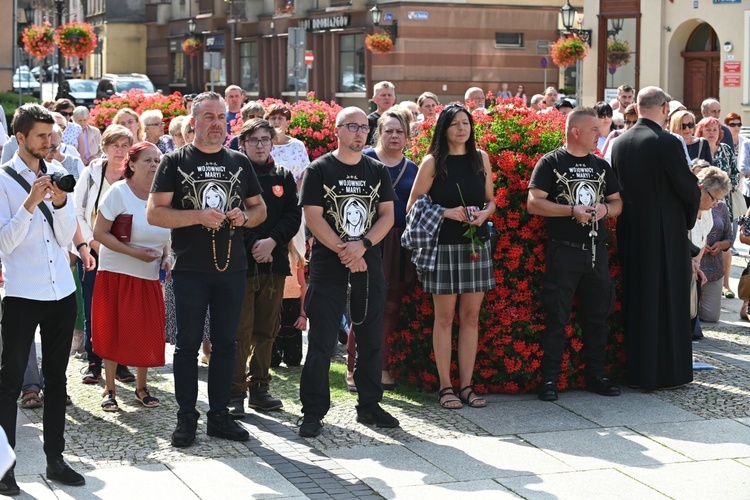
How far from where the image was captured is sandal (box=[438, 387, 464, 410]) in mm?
8391

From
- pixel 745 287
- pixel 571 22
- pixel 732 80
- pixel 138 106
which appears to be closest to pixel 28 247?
pixel 745 287

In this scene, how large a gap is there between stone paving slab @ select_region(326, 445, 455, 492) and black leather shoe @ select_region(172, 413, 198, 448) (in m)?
0.82

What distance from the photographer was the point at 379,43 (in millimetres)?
41281

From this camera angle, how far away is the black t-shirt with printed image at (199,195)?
24.4ft

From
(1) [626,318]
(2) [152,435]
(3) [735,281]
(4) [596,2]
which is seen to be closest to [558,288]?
(1) [626,318]

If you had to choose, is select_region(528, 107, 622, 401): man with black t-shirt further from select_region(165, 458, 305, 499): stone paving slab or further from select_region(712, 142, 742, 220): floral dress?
select_region(712, 142, 742, 220): floral dress

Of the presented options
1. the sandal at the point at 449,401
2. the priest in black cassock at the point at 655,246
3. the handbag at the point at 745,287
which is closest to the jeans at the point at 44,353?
the sandal at the point at 449,401

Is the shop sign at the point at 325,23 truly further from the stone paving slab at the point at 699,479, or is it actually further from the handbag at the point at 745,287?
the stone paving slab at the point at 699,479

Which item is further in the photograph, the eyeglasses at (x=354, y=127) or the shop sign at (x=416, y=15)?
the shop sign at (x=416, y=15)

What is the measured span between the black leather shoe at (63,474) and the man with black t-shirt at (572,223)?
3359mm

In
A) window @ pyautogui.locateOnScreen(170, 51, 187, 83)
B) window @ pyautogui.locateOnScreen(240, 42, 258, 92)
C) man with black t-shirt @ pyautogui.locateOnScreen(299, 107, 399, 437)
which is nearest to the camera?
man with black t-shirt @ pyautogui.locateOnScreen(299, 107, 399, 437)

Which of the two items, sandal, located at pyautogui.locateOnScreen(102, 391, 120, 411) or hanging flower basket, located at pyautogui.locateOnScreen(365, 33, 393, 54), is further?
hanging flower basket, located at pyautogui.locateOnScreen(365, 33, 393, 54)

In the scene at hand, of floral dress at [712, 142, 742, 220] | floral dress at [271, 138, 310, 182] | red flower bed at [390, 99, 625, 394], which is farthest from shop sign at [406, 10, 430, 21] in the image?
red flower bed at [390, 99, 625, 394]

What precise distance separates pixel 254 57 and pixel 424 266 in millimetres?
46440
